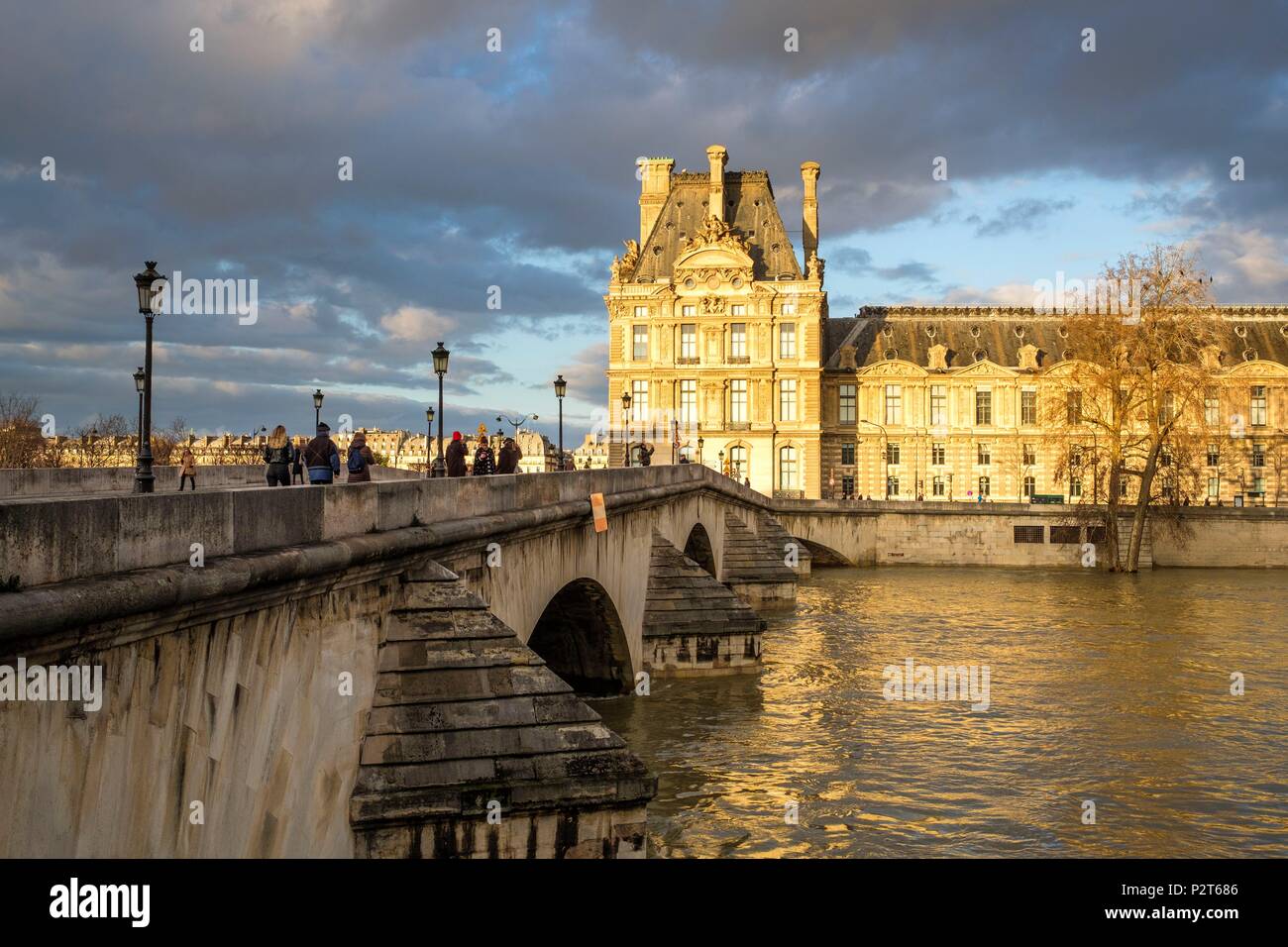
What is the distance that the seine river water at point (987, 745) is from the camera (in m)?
16.5

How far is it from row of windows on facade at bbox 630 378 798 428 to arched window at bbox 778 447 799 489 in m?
2.17

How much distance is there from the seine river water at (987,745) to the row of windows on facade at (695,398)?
126 ft

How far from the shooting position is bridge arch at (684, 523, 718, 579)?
37.1 metres

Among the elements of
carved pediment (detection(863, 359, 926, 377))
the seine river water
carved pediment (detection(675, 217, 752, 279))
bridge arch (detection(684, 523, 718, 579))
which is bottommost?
the seine river water

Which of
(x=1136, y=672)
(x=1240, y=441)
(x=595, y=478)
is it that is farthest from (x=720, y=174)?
(x=595, y=478)

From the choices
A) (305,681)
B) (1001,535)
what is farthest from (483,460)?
(1001,535)

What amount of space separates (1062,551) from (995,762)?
1734 inches

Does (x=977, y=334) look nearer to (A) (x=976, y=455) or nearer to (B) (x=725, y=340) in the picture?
(A) (x=976, y=455)

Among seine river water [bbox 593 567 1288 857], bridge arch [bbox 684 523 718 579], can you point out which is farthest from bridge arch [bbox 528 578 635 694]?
bridge arch [bbox 684 523 718 579]

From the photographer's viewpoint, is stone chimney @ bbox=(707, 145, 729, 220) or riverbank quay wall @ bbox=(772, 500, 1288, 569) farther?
stone chimney @ bbox=(707, 145, 729, 220)

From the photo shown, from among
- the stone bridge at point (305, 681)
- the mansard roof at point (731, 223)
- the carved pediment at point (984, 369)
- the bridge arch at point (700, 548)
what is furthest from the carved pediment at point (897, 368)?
the stone bridge at point (305, 681)

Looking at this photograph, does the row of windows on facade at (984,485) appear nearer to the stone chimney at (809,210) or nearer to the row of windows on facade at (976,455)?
the row of windows on facade at (976,455)

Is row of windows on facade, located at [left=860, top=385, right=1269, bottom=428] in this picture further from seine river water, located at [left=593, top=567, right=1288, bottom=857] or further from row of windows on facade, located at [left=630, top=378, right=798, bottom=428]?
seine river water, located at [left=593, top=567, right=1288, bottom=857]

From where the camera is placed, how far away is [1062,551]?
61594 millimetres
